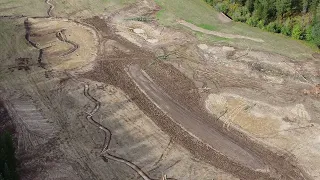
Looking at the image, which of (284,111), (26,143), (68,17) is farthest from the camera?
(68,17)

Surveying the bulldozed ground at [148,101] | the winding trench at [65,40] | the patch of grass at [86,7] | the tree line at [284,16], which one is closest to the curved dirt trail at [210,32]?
the bulldozed ground at [148,101]

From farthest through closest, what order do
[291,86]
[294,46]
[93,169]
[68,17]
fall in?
[68,17] < [294,46] < [291,86] < [93,169]

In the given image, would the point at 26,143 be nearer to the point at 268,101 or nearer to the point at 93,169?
→ the point at 93,169

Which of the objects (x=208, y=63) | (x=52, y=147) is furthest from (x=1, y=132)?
(x=208, y=63)

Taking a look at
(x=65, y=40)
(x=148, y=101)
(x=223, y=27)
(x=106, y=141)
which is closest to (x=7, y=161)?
(x=106, y=141)

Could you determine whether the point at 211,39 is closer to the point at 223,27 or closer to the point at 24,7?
the point at 223,27

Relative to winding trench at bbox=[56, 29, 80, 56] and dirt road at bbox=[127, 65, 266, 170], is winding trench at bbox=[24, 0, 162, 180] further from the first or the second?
dirt road at bbox=[127, 65, 266, 170]
